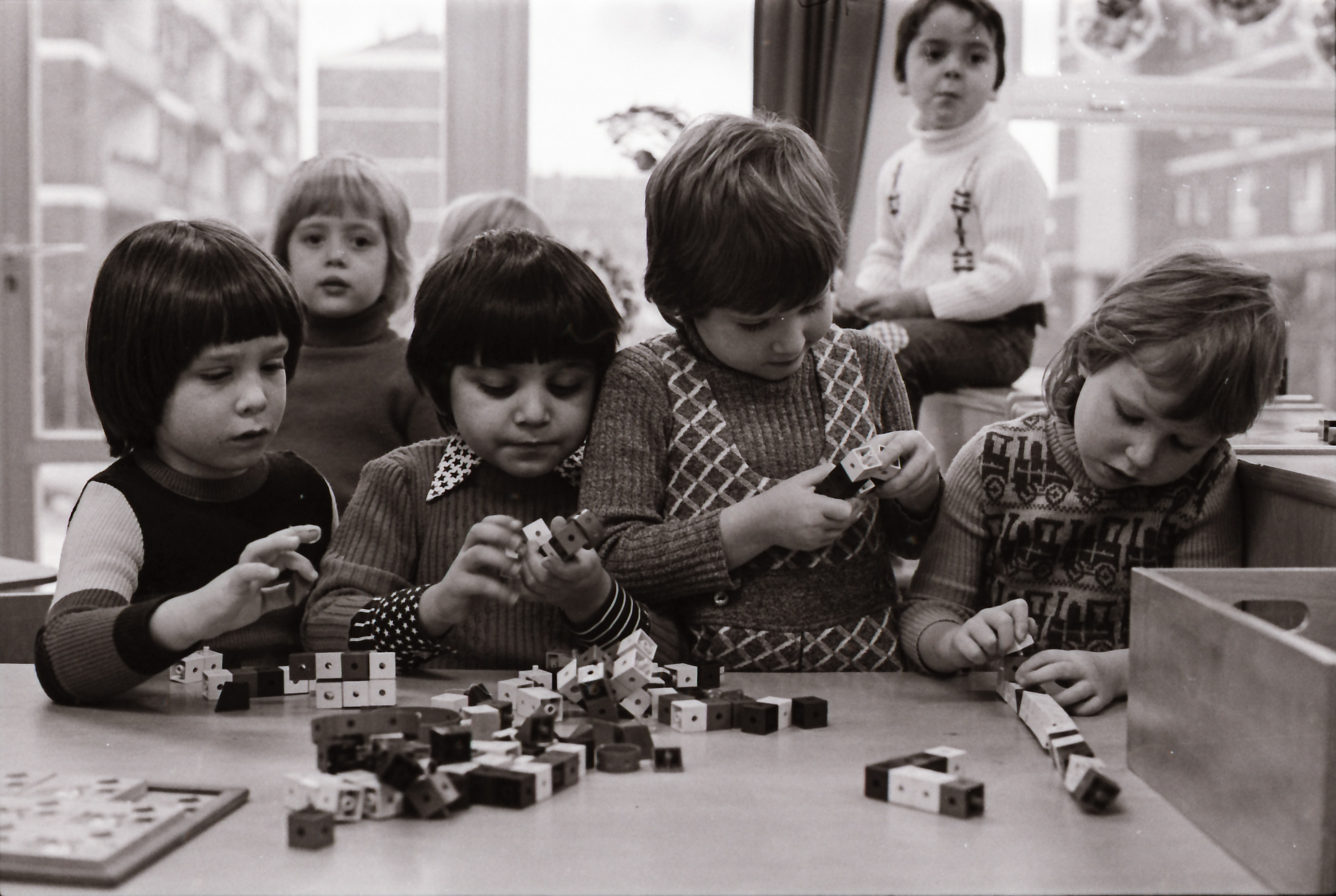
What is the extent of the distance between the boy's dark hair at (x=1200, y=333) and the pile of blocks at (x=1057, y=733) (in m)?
0.32

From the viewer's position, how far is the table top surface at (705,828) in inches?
31.3

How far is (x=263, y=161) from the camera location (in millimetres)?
4688

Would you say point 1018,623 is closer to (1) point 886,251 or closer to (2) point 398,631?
(2) point 398,631

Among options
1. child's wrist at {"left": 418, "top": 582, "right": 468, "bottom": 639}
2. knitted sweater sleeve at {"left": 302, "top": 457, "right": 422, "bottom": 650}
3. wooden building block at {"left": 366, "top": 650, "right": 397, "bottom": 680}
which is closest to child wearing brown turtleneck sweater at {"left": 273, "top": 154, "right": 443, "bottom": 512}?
knitted sweater sleeve at {"left": 302, "top": 457, "right": 422, "bottom": 650}

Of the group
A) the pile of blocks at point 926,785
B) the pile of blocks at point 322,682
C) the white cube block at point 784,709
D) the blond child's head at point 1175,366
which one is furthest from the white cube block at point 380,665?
the blond child's head at point 1175,366

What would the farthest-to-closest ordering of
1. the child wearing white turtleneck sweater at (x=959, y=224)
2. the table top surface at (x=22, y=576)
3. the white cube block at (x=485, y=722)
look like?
the child wearing white turtleneck sweater at (x=959, y=224) < the table top surface at (x=22, y=576) < the white cube block at (x=485, y=722)

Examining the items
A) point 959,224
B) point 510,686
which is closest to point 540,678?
point 510,686

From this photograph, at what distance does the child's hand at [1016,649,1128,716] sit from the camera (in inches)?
48.5

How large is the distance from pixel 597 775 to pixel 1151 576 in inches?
17.3

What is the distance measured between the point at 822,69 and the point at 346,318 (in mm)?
2175

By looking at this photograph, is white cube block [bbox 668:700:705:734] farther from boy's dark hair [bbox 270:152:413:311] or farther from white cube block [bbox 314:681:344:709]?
boy's dark hair [bbox 270:152:413:311]

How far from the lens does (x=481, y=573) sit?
1.26 metres

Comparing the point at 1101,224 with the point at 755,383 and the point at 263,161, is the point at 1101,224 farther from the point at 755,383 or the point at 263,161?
the point at 755,383

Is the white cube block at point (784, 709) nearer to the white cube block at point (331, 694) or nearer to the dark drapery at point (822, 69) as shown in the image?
the white cube block at point (331, 694)
